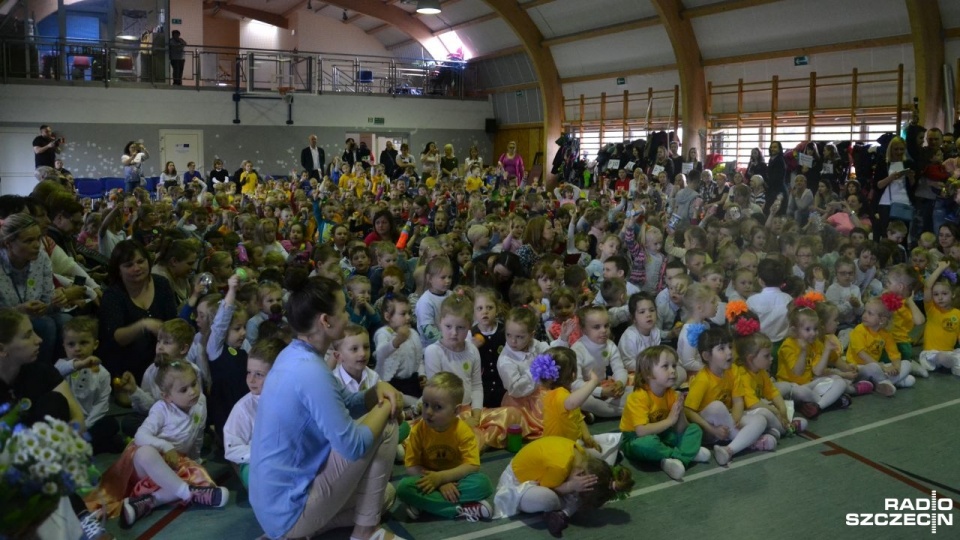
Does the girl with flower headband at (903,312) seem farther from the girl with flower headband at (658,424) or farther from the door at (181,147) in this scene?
the door at (181,147)

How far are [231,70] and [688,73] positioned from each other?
43.0 feet

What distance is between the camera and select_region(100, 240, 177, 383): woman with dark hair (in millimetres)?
4703

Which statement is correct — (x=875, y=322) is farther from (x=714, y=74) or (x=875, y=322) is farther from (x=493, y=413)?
(x=714, y=74)

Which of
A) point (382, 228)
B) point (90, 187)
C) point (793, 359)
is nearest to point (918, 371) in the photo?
point (793, 359)

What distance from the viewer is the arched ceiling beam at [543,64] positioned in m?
20.5

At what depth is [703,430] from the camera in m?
4.42

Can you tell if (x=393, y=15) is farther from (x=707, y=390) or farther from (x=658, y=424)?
(x=658, y=424)

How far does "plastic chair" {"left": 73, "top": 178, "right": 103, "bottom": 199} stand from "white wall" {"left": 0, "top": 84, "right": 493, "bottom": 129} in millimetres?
1682

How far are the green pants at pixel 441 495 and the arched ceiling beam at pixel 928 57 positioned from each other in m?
11.6

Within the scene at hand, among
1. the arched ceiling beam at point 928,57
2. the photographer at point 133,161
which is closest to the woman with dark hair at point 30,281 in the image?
the photographer at point 133,161

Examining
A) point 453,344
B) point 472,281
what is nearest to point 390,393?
point 453,344

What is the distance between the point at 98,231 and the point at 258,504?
183 inches

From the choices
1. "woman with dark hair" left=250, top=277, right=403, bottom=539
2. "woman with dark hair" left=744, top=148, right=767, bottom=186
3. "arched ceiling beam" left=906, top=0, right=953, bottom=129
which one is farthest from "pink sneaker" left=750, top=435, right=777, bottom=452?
"arched ceiling beam" left=906, top=0, right=953, bottom=129

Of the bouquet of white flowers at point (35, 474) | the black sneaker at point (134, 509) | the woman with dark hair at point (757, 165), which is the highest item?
the woman with dark hair at point (757, 165)
